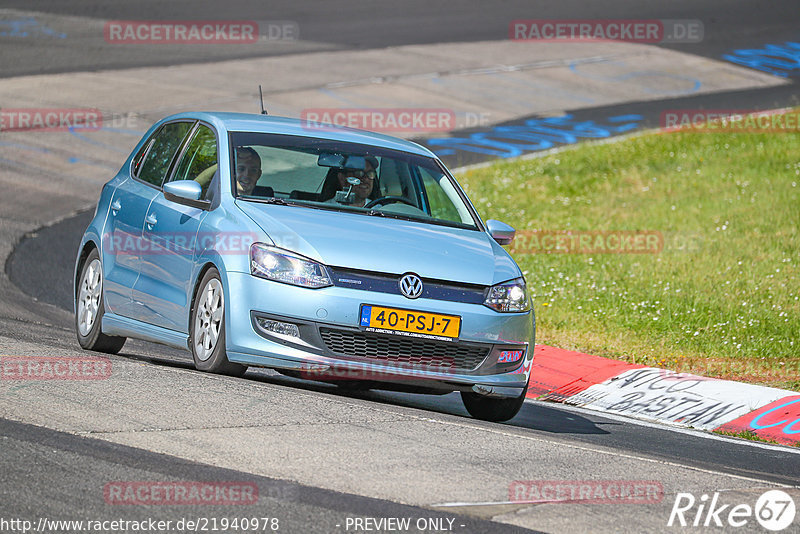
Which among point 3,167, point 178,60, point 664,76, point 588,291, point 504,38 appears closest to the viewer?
point 588,291

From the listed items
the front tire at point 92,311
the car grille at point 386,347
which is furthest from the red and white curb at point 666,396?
the front tire at point 92,311

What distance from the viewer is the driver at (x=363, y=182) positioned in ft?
28.2

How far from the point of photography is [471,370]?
777cm

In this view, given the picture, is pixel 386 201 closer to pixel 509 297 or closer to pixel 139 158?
pixel 509 297

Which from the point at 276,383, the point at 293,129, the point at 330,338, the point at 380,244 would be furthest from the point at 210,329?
the point at 293,129

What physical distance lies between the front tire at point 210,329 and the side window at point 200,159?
0.86m

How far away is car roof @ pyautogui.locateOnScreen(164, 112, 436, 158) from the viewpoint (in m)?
8.84

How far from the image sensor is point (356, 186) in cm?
867

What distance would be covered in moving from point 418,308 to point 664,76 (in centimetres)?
2369

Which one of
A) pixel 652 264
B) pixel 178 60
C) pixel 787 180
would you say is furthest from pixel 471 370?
pixel 178 60

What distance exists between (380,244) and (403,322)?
526 mm

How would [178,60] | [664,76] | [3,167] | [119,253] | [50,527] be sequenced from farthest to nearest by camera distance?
[664,76], [178,60], [3,167], [119,253], [50,527]

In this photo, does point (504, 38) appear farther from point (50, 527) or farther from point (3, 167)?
point (50, 527)

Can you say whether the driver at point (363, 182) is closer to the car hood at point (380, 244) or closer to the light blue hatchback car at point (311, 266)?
the light blue hatchback car at point (311, 266)
